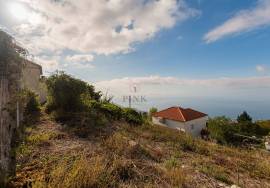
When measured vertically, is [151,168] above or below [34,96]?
below

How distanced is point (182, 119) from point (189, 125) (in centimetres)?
165

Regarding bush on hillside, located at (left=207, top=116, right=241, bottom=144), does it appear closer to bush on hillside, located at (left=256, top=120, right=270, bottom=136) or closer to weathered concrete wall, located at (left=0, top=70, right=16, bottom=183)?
bush on hillside, located at (left=256, top=120, right=270, bottom=136)

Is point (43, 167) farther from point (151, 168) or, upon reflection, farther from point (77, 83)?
point (77, 83)

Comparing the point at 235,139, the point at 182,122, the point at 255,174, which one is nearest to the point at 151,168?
the point at 255,174

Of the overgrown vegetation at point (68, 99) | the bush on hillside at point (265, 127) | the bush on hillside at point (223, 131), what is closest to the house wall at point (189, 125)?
the bush on hillside at point (223, 131)

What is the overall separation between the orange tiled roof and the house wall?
558 millimetres

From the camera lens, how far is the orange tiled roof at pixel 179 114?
3375 cm

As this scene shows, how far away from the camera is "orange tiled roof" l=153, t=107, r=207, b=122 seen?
33753mm

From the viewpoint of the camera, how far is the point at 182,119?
108 feet

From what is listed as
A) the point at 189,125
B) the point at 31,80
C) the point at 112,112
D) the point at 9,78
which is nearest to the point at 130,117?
the point at 112,112

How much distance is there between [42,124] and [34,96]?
2.43 metres

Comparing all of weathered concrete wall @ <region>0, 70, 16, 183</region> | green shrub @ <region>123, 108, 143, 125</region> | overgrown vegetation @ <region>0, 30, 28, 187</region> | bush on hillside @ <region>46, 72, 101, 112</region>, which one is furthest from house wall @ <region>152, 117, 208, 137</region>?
weathered concrete wall @ <region>0, 70, 16, 183</region>

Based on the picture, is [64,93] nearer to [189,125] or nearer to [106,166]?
[106,166]

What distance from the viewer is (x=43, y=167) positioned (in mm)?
3754
